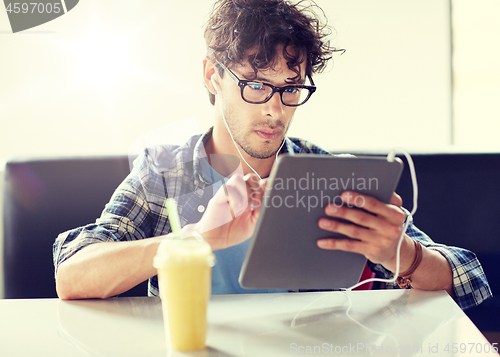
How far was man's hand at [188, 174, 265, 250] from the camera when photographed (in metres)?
0.62

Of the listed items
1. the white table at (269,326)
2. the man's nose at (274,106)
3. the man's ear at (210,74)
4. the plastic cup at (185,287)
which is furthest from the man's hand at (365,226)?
the man's ear at (210,74)

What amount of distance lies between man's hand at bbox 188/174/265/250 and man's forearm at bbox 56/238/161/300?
0.13m

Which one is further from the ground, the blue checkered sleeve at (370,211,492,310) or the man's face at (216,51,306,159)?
the man's face at (216,51,306,159)

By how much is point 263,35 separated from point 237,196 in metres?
0.76

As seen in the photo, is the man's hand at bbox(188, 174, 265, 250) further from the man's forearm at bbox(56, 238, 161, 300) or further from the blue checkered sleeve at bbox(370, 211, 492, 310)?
the blue checkered sleeve at bbox(370, 211, 492, 310)

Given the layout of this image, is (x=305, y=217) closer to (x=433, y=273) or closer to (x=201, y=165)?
(x=433, y=273)

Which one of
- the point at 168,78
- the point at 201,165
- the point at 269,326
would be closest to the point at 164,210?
the point at 201,165

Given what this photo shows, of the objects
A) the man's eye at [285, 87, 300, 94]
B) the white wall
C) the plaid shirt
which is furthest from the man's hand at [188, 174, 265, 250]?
the white wall

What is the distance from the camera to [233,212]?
67 cm

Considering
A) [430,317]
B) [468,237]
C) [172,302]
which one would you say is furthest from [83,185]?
[468,237]

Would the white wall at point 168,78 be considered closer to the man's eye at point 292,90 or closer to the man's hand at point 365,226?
the man's eye at point 292,90

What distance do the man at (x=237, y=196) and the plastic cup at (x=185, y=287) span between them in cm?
18

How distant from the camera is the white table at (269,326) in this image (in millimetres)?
530

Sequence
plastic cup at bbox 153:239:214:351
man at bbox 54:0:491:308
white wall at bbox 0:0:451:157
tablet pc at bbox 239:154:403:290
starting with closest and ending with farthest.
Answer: plastic cup at bbox 153:239:214:351 → tablet pc at bbox 239:154:403:290 → man at bbox 54:0:491:308 → white wall at bbox 0:0:451:157
